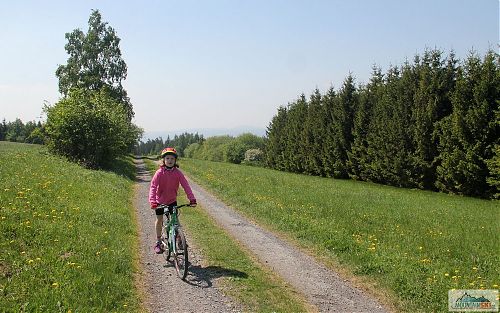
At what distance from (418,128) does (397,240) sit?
20.1 m

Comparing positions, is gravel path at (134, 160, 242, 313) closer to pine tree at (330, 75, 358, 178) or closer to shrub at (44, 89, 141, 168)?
shrub at (44, 89, 141, 168)

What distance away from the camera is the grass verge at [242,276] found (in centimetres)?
686

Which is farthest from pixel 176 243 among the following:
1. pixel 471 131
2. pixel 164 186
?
pixel 471 131

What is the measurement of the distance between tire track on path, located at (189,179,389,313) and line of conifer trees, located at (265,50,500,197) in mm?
16662

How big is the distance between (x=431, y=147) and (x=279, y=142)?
1184 inches

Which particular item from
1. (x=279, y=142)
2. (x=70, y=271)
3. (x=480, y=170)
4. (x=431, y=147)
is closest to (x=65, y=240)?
(x=70, y=271)

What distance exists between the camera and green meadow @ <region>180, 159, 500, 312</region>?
7.54 m

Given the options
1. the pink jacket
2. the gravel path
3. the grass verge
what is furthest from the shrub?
the pink jacket

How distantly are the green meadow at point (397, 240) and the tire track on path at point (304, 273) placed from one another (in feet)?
1.27

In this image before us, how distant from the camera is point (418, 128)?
2884 centimetres

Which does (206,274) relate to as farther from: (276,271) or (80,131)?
(80,131)

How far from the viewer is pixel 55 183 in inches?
602

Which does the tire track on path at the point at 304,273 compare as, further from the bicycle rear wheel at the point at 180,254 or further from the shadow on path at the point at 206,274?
the bicycle rear wheel at the point at 180,254

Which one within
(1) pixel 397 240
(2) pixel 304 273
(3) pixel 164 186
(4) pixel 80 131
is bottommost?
(2) pixel 304 273
